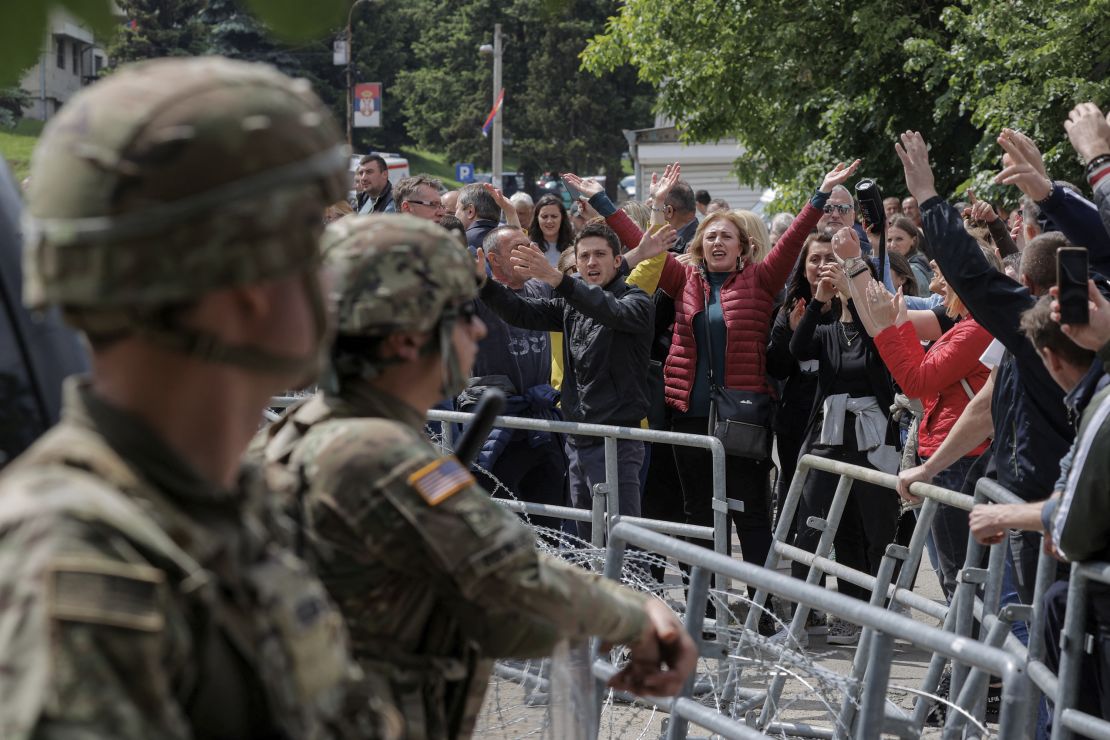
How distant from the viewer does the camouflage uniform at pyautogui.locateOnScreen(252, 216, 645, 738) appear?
7.76ft

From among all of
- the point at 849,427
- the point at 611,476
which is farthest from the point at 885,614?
the point at 849,427

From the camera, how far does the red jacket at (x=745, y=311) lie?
733cm

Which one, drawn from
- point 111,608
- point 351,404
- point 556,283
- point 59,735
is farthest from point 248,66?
point 556,283

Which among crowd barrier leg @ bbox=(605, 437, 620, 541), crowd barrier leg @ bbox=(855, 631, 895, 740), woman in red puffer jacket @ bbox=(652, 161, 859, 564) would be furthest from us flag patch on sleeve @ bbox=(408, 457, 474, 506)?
woman in red puffer jacket @ bbox=(652, 161, 859, 564)

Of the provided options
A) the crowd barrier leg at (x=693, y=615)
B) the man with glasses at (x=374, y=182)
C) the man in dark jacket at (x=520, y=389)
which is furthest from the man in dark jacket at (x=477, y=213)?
the crowd barrier leg at (x=693, y=615)

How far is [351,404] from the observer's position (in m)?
2.58

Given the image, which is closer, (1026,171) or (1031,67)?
(1026,171)

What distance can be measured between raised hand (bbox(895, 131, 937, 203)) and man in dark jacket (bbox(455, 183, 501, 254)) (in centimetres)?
386

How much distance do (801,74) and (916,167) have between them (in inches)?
Answer: 557

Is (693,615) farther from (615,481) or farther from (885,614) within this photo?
(615,481)

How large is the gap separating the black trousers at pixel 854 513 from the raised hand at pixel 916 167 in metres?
1.60

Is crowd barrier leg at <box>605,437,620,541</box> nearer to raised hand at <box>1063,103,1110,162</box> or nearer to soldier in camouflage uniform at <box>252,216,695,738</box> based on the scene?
raised hand at <box>1063,103,1110,162</box>

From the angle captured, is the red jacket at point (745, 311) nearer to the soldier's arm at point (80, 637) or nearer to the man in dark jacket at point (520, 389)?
the man in dark jacket at point (520, 389)

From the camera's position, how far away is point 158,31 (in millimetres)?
1805
